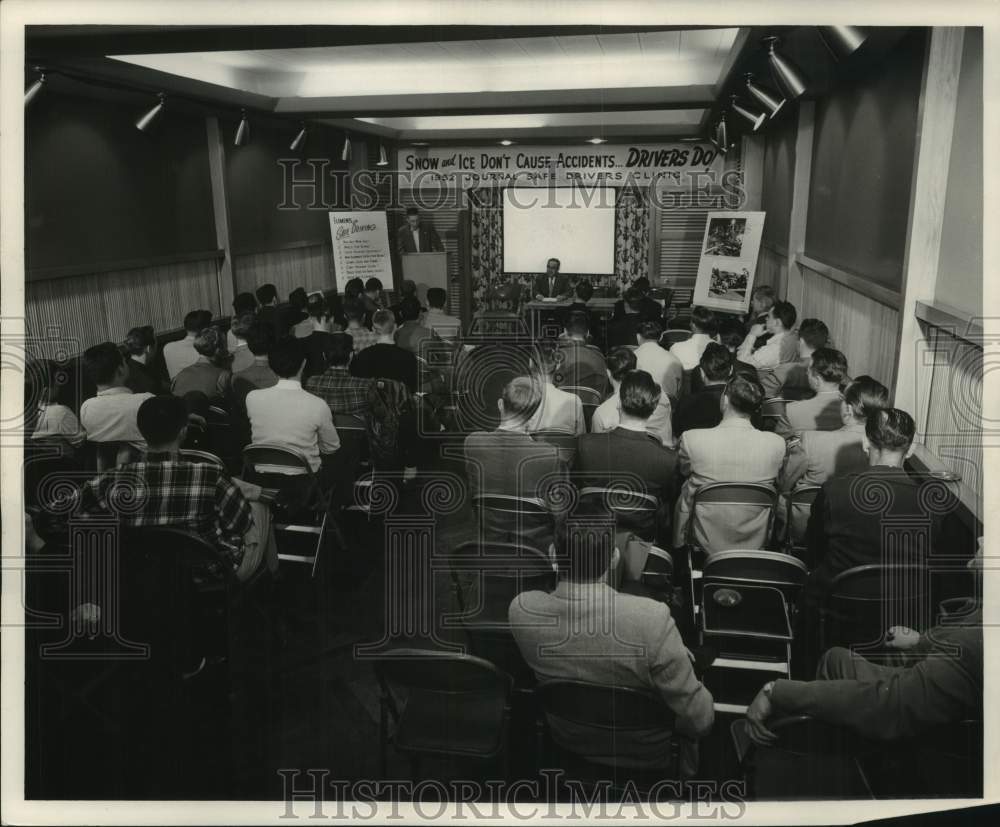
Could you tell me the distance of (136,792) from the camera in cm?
270

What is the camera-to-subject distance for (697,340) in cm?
628

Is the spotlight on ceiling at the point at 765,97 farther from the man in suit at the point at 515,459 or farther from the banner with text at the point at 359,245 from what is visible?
the banner with text at the point at 359,245

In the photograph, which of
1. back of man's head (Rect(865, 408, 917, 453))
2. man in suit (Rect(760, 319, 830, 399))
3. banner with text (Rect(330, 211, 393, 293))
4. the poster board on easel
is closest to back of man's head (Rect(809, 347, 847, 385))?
back of man's head (Rect(865, 408, 917, 453))

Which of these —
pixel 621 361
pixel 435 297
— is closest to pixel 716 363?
pixel 621 361

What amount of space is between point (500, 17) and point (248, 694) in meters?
2.66

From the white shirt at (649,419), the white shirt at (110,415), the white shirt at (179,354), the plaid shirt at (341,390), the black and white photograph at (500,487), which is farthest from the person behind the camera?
the white shirt at (179,354)

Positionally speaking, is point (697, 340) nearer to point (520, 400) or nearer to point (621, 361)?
point (621, 361)

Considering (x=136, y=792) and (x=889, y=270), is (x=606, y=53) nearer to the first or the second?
(x=889, y=270)

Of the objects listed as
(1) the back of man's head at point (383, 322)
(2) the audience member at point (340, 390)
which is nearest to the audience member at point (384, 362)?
(1) the back of man's head at point (383, 322)

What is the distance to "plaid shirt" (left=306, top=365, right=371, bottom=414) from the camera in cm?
487

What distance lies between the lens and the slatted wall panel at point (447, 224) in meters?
13.0

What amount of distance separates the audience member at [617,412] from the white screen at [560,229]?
816cm

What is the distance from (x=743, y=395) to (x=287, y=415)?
2.23 meters

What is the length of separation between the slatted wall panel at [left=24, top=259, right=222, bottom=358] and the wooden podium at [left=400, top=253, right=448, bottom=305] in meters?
3.89
